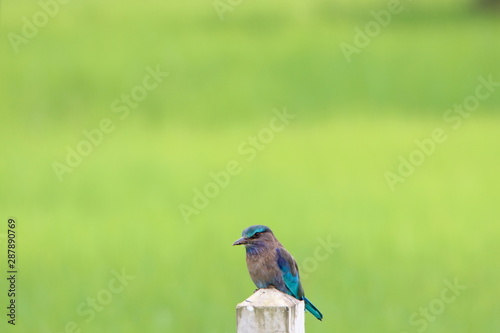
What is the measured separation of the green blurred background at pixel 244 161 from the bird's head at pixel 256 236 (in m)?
4.50

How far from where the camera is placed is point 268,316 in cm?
386

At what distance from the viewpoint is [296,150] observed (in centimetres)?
1608

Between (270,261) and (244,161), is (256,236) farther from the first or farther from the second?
(244,161)

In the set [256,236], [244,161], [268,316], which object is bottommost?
[268,316]

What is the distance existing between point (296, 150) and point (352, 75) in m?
4.82

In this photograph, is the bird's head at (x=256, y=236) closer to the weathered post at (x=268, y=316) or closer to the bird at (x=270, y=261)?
the bird at (x=270, y=261)

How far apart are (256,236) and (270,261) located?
145mm

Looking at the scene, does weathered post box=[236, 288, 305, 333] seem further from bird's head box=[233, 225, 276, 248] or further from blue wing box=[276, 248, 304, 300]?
blue wing box=[276, 248, 304, 300]

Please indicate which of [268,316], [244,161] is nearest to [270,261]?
[268,316]

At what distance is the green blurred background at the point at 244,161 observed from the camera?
10586 mm

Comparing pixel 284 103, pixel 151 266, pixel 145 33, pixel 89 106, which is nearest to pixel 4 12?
pixel 145 33

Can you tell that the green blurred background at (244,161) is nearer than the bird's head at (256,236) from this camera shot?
No

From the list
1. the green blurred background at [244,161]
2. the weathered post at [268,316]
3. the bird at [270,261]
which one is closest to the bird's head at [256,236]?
the bird at [270,261]

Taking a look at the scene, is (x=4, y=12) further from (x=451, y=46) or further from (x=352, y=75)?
(x=451, y=46)
